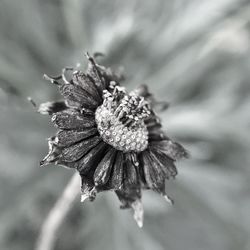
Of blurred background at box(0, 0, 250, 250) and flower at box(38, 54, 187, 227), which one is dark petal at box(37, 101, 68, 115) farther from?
blurred background at box(0, 0, 250, 250)

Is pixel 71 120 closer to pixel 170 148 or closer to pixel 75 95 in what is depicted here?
pixel 75 95

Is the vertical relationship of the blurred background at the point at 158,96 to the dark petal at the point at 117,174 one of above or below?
above

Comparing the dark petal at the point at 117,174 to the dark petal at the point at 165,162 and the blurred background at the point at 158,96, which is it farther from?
the blurred background at the point at 158,96

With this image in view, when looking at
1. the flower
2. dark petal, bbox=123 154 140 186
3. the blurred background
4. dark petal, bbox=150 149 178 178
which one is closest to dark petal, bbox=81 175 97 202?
the flower

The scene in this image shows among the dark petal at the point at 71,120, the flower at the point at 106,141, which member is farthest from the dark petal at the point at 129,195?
the dark petal at the point at 71,120

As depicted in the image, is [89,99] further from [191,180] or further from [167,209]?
[167,209]

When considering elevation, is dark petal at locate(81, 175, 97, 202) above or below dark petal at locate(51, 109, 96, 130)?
below
